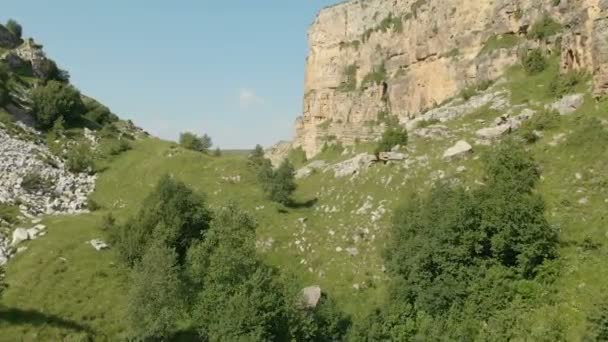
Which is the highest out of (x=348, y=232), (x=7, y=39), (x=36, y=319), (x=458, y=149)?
(x=7, y=39)

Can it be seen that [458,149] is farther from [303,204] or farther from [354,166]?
[303,204]

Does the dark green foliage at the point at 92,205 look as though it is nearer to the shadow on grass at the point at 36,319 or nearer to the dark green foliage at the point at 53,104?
the shadow on grass at the point at 36,319

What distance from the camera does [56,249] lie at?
33.0 metres

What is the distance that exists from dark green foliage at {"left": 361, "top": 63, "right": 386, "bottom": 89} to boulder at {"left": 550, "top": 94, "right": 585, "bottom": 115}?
4168 centimetres

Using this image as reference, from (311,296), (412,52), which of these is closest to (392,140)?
(311,296)

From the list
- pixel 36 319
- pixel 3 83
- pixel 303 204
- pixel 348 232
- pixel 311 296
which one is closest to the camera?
pixel 36 319

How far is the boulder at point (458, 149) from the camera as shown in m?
37.6

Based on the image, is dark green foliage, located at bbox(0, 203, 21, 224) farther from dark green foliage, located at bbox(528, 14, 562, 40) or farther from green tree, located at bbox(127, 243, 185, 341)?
dark green foliage, located at bbox(528, 14, 562, 40)

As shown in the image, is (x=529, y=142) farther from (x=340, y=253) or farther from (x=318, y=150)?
(x=318, y=150)

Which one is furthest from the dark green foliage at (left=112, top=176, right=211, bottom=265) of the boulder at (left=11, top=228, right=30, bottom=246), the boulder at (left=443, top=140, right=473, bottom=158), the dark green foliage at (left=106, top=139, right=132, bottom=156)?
the dark green foliage at (left=106, top=139, right=132, bottom=156)

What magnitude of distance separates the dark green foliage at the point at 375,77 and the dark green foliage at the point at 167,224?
5161 centimetres

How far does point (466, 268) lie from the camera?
25938 millimetres

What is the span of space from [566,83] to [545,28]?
11.3 meters

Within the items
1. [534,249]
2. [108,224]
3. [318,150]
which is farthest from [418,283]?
[318,150]
